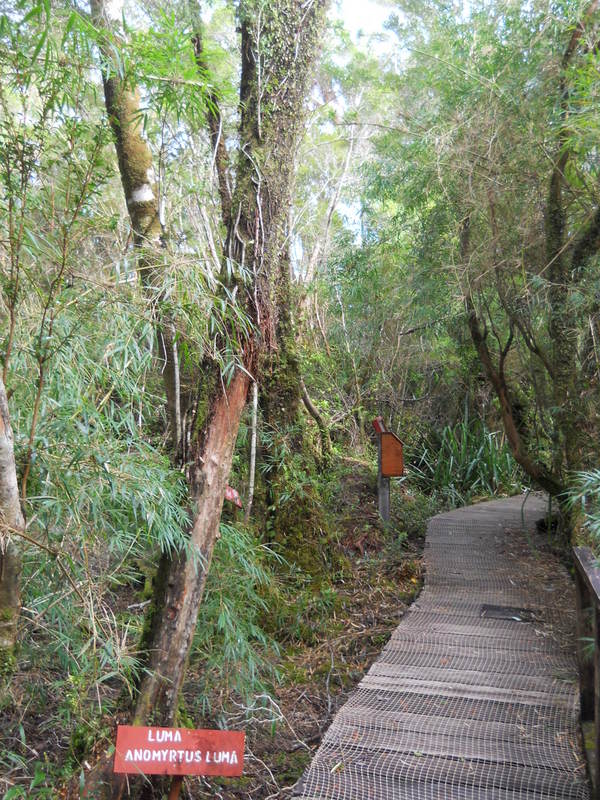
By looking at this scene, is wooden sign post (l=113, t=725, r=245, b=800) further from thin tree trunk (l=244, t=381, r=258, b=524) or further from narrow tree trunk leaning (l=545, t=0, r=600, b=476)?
narrow tree trunk leaning (l=545, t=0, r=600, b=476)

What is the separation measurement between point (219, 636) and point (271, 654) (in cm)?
104

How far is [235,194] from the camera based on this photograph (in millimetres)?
3580

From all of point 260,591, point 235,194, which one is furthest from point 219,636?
point 235,194

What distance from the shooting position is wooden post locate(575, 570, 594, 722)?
3105 millimetres

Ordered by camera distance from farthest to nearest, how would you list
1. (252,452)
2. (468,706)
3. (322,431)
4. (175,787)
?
(322,431), (252,452), (468,706), (175,787)

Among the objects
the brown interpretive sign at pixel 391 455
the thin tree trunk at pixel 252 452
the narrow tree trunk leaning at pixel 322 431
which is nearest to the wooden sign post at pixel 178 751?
the thin tree trunk at pixel 252 452

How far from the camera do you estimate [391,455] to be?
6500 mm

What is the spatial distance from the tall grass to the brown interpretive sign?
2.49 metres

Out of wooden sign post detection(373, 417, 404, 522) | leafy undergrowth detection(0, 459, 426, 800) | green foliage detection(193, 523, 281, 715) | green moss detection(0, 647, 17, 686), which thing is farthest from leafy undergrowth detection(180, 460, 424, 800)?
green moss detection(0, 647, 17, 686)

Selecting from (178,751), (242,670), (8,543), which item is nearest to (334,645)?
(242,670)

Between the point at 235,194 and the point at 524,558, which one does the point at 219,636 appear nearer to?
the point at 235,194

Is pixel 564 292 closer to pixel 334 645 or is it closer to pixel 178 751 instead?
pixel 334 645

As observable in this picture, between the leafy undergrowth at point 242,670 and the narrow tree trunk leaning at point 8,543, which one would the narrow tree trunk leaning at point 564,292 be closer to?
the leafy undergrowth at point 242,670

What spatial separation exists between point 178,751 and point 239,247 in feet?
6.94
